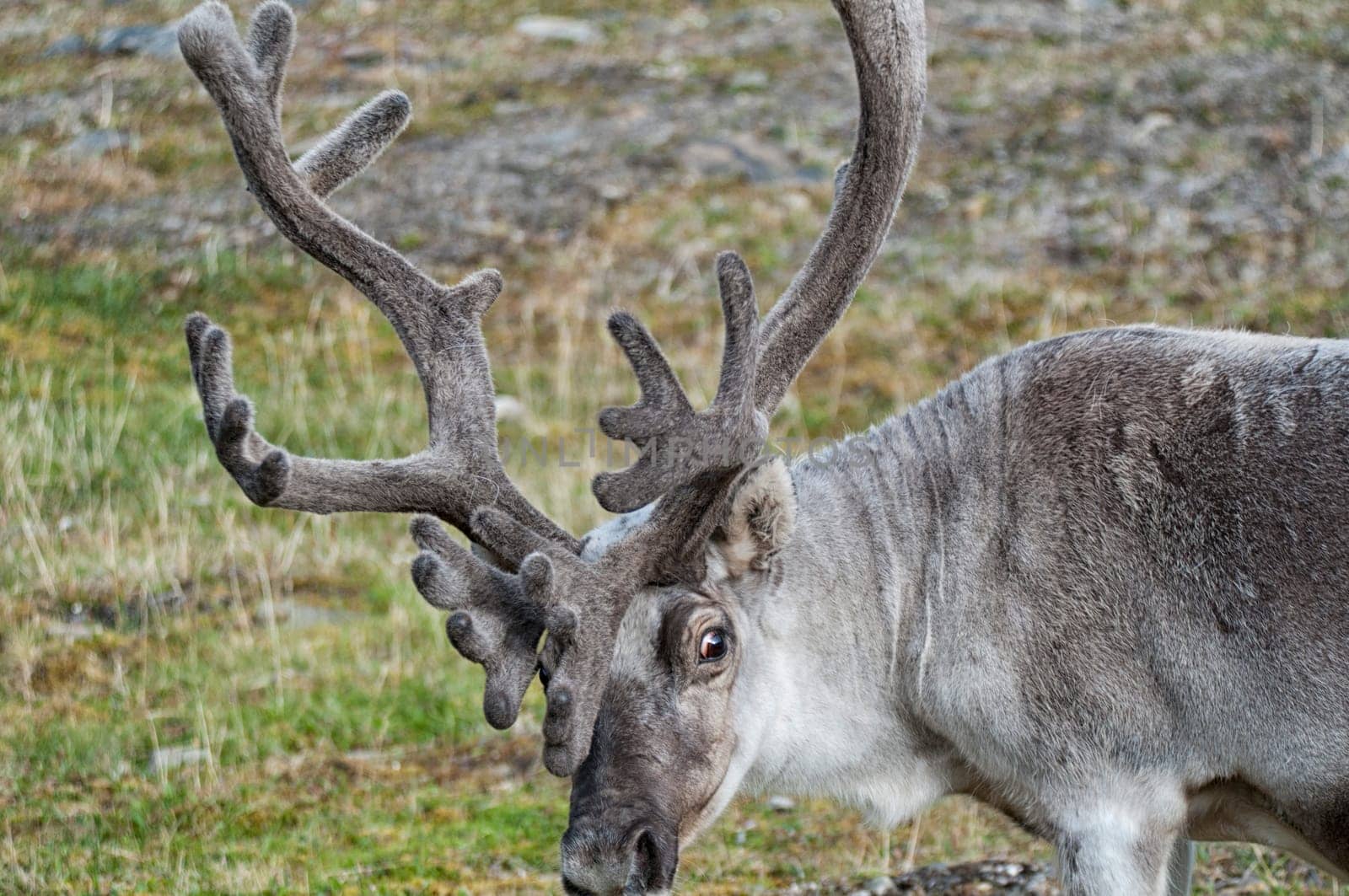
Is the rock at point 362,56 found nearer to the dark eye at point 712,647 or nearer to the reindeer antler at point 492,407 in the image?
the reindeer antler at point 492,407

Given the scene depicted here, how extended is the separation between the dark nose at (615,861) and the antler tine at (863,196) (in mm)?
1564

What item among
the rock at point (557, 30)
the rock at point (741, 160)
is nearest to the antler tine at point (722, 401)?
the rock at point (741, 160)

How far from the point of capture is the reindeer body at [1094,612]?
4609 mm

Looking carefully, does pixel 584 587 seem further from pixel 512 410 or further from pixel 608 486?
pixel 512 410

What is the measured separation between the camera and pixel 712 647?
4.94m

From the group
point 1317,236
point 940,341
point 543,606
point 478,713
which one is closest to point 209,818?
point 478,713

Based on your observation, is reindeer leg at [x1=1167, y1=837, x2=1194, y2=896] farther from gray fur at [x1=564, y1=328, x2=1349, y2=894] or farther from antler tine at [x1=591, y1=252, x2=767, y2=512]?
antler tine at [x1=591, y1=252, x2=767, y2=512]

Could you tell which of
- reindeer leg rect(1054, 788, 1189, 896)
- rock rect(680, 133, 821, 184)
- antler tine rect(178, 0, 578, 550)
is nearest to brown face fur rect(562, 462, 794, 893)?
antler tine rect(178, 0, 578, 550)

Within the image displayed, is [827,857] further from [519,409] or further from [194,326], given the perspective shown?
[519,409]

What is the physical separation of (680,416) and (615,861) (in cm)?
137

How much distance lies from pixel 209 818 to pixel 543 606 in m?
3.50

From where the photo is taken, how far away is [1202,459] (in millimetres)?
4789

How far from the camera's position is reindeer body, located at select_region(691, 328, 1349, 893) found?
4.61 m

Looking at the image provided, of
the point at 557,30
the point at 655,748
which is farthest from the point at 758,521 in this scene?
the point at 557,30
